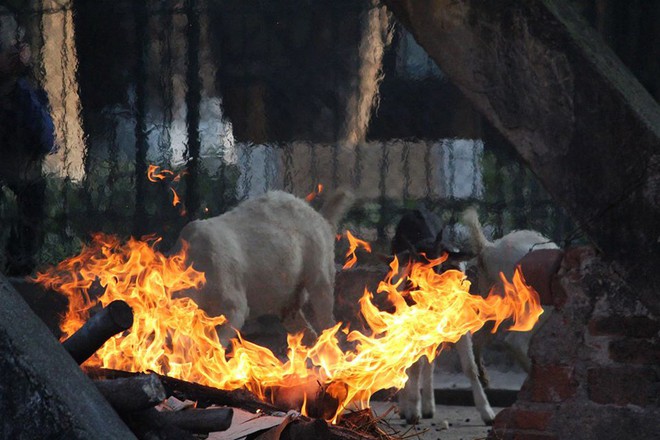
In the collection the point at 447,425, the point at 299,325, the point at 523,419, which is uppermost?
the point at 523,419

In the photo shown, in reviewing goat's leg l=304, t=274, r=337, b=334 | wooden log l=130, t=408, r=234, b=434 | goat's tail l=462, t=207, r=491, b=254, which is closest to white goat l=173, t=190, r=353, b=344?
goat's leg l=304, t=274, r=337, b=334

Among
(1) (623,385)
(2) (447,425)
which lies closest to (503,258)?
(2) (447,425)

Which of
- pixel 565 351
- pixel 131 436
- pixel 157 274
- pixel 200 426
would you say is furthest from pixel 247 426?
pixel 157 274

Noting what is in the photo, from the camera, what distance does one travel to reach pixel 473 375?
7.96 metres

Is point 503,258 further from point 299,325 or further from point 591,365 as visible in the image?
point 591,365

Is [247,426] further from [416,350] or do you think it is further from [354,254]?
[354,254]

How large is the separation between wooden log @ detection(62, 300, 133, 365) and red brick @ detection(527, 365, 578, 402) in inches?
71.4

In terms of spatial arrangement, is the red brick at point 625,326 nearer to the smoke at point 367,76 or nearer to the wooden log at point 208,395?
the wooden log at point 208,395

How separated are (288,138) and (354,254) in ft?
3.68

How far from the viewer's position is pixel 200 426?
13.1 feet

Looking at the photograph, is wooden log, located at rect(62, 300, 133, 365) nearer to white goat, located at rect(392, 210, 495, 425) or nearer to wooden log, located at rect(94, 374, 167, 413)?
wooden log, located at rect(94, 374, 167, 413)

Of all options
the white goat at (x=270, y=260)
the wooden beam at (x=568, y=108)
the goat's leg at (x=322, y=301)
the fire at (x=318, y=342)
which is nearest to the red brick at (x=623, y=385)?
the wooden beam at (x=568, y=108)

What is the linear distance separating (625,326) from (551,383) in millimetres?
401

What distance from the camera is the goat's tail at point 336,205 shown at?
352 inches
